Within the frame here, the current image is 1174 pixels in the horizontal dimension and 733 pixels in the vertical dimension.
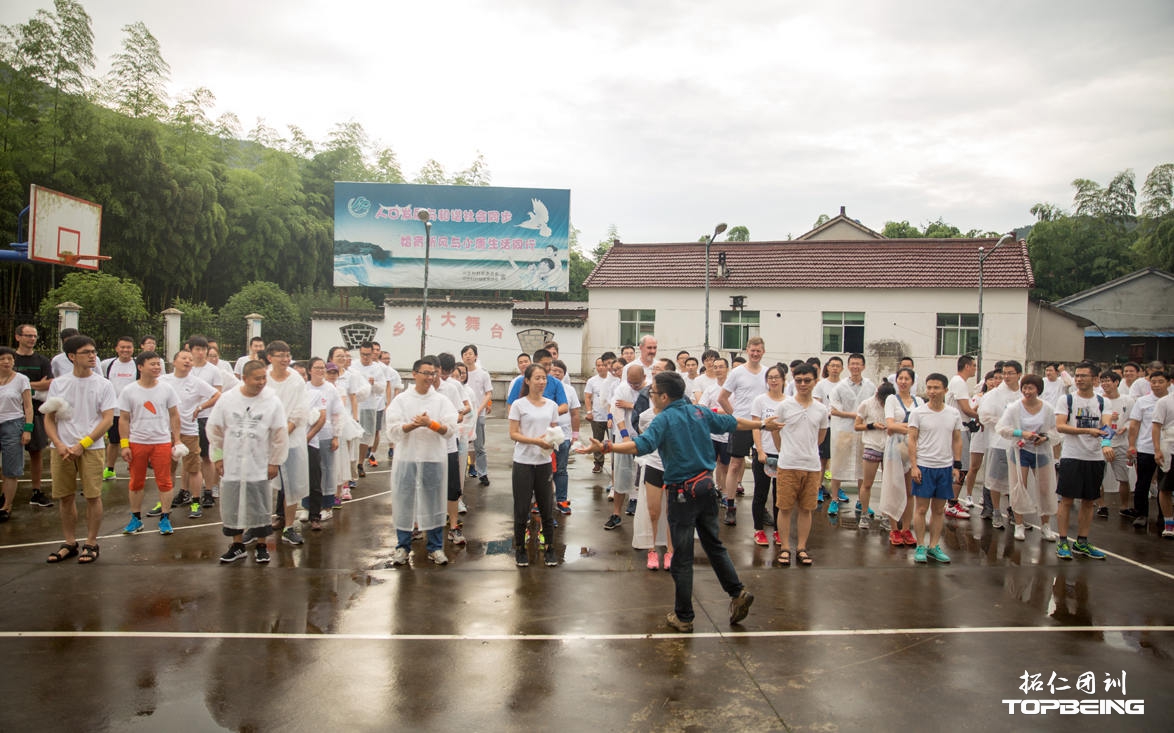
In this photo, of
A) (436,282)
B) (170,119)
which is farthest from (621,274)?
A: (170,119)

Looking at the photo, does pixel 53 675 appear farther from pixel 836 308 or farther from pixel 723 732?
pixel 836 308

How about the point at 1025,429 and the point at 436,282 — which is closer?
the point at 1025,429

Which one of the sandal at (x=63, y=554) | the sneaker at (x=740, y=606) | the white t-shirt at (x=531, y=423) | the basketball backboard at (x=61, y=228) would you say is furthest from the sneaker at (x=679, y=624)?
the basketball backboard at (x=61, y=228)

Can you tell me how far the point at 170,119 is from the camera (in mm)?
24938

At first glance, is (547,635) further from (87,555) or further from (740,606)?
(87,555)

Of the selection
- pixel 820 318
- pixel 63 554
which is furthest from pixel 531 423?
pixel 820 318

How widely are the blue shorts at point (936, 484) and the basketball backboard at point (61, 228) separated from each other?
15219 mm

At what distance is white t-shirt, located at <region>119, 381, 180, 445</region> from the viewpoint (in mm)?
6614

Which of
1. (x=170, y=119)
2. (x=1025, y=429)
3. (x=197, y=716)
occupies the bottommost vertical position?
(x=197, y=716)

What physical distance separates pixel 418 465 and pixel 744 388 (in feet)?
12.6

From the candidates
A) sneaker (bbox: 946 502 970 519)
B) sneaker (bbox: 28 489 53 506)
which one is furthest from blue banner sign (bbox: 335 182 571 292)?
sneaker (bbox: 946 502 970 519)

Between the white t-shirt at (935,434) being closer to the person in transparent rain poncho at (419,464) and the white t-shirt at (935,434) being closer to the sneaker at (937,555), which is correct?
the sneaker at (937,555)

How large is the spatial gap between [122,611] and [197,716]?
1842mm

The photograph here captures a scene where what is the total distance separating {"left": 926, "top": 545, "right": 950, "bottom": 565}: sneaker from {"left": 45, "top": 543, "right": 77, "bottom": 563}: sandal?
24.5 feet
